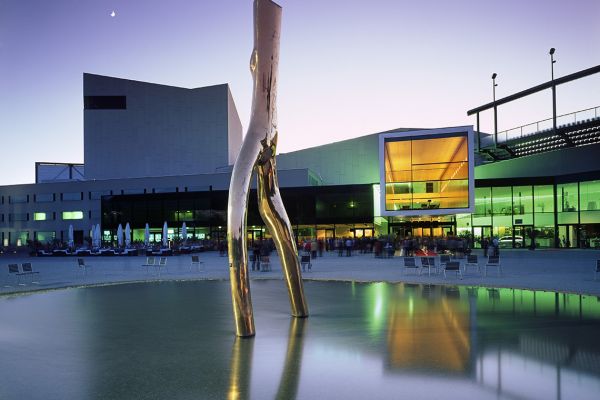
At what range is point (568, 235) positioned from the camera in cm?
4088

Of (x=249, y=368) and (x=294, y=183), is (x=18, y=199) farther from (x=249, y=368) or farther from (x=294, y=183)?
(x=249, y=368)

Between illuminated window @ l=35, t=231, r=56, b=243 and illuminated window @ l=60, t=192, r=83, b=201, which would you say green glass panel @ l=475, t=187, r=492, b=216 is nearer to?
illuminated window @ l=60, t=192, r=83, b=201

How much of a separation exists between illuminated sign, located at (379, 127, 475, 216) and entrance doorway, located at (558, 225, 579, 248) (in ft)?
31.9

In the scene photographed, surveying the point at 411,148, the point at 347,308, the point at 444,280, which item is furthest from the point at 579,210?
the point at 347,308

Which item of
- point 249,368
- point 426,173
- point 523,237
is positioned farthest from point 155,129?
point 249,368

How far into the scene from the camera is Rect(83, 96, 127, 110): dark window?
67.9 meters

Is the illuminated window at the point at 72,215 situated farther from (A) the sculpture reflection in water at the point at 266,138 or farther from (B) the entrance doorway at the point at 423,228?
(A) the sculpture reflection in water at the point at 266,138

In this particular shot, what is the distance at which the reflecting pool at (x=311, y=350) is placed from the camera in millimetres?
5879

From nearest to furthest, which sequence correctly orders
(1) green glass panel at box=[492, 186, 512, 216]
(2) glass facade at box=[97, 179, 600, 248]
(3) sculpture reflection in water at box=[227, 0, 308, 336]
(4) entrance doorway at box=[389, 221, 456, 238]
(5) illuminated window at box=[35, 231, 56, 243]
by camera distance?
(3) sculpture reflection in water at box=[227, 0, 308, 336]
(2) glass facade at box=[97, 179, 600, 248]
(1) green glass panel at box=[492, 186, 512, 216]
(4) entrance doorway at box=[389, 221, 456, 238]
(5) illuminated window at box=[35, 231, 56, 243]

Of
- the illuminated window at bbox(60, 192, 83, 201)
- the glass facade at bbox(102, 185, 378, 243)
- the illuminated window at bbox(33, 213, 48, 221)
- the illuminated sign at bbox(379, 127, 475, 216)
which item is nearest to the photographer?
the illuminated sign at bbox(379, 127, 475, 216)

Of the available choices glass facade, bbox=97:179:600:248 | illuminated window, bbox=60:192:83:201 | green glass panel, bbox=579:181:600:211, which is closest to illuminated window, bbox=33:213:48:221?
illuminated window, bbox=60:192:83:201

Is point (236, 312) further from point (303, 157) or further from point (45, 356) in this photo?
point (303, 157)

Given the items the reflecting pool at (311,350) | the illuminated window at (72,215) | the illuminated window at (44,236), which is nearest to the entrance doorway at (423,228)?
the reflecting pool at (311,350)

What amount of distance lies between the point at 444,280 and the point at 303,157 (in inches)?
1762
